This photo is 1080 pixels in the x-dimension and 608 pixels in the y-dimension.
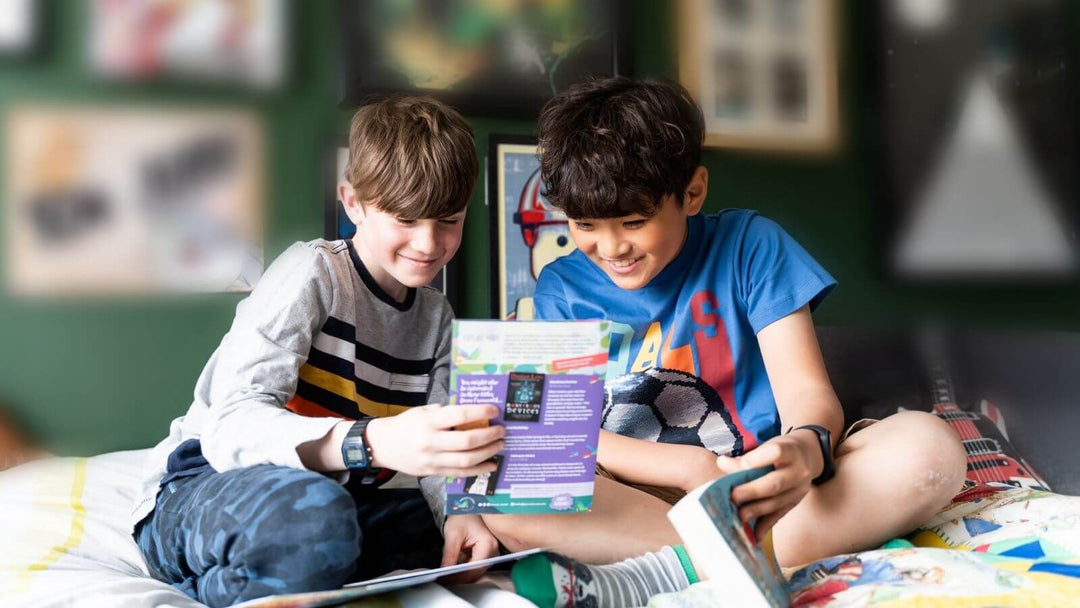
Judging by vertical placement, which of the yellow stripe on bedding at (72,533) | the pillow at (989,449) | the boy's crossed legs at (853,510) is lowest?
the pillow at (989,449)

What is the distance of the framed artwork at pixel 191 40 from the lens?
5.69 ft

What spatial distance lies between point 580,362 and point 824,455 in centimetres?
32

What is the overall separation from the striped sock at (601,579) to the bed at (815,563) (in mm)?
31

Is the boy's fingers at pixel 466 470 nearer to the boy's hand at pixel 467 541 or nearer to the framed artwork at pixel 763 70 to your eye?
the boy's hand at pixel 467 541

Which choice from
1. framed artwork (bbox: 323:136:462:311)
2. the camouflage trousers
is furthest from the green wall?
the camouflage trousers

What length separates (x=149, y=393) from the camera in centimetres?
175

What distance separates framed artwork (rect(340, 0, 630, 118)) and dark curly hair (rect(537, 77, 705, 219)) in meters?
0.61

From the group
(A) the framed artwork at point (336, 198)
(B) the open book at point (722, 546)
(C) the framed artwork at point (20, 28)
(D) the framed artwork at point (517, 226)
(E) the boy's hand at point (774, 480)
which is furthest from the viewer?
(D) the framed artwork at point (517, 226)

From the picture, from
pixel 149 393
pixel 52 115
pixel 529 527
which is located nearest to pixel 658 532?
pixel 529 527

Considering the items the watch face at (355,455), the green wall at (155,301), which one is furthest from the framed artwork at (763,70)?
the watch face at (355,455)

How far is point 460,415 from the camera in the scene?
37.5 inches

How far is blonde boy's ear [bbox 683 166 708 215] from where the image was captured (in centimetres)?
134

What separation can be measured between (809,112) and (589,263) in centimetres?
111

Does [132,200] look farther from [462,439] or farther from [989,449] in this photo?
[989,449]
